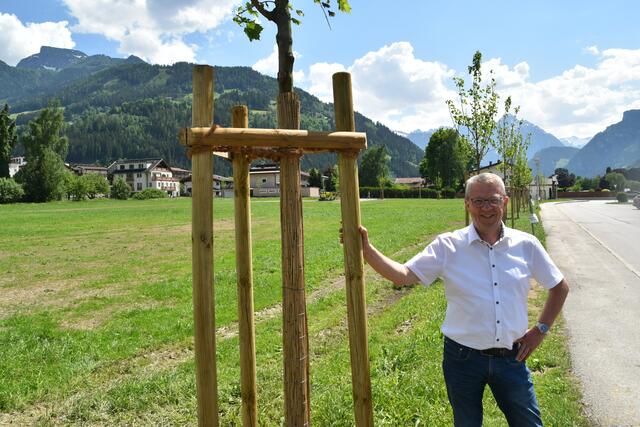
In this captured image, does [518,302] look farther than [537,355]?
No

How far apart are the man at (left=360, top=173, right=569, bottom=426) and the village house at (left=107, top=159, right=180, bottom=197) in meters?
141

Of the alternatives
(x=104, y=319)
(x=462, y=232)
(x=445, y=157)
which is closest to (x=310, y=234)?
(x=104, y=319)

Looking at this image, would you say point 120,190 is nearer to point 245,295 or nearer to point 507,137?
point 507,137

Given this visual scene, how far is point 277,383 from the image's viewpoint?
19.2 ft

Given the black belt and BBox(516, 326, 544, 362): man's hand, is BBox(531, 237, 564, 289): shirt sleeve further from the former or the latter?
the black belt

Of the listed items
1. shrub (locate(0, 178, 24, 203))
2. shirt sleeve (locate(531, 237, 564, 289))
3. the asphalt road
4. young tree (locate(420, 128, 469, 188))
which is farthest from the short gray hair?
young tree (locate(420, 128, 469, 188))

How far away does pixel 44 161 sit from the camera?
70.2 meters

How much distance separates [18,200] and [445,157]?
246ft

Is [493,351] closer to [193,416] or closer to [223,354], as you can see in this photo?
[193,416]

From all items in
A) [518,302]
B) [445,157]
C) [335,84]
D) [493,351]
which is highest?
[445,157]

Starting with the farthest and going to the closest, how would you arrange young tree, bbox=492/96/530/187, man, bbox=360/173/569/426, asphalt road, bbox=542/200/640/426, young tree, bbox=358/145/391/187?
young tree, bbox=358/145/391/187 < young tree, bbox=492/96/530/187 < asphalt road, bbox=542/200/640/426 < man, bbox=360/173/569/426

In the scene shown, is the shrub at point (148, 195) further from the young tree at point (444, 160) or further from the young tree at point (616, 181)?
the young tree at point (616, 181)

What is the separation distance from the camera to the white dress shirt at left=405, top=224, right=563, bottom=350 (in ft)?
9.93

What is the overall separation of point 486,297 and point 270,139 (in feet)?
5.63
